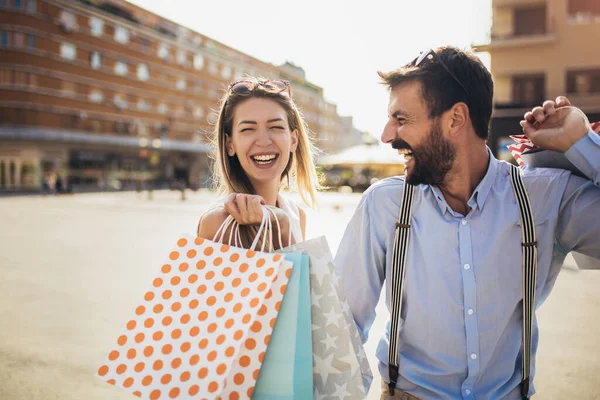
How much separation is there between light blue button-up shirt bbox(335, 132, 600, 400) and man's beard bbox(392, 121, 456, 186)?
0.19 ft

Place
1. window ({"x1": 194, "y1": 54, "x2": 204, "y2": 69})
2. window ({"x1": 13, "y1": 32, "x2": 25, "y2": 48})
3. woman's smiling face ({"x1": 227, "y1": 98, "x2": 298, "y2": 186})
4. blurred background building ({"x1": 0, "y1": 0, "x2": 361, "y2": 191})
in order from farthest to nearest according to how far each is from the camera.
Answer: window ({"x1": 194, "y1": 54, "x2": 204, "y2": 69}) < blurred background building ({"x1": 0, "y1": 0, "x2": 361, "y2": 191}) < window ({"x1": 13, "y1": 32, "x2": 25, "y2": 48}) < woman's smiling face ({"x1": 227, "y1": 98, "x2": 298, "y2": 186})

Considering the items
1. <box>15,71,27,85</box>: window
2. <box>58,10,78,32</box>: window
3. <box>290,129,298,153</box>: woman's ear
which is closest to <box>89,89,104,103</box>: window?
<box>58,10,78,32</box>: window

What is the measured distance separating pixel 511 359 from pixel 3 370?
4115 millimetres

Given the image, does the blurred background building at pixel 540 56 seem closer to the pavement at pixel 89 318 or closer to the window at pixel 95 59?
the pavement at pixel 89 318

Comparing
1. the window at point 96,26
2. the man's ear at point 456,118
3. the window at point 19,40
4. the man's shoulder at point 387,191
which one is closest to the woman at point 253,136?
the man's shoulder at point 387,191

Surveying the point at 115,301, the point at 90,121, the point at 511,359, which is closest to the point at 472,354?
the point at 511,359

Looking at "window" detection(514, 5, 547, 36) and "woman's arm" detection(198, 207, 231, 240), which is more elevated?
"window" detection(514, 5, 547, 36)

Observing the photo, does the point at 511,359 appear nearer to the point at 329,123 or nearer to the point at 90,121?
the point at 90,121

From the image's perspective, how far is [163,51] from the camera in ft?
170

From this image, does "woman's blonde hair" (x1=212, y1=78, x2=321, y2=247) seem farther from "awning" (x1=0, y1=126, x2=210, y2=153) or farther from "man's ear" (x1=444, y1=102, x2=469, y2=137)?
"awning" (x1=0, y1=126, x2=210, y2=153)

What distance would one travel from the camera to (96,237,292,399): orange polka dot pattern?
129 cm

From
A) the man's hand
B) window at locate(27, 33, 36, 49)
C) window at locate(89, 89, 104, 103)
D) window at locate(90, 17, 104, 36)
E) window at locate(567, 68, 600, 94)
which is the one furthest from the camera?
window at locate(89, 89, 104, 103)

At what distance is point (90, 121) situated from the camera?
144 ft

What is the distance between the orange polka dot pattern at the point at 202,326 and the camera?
1.29 metres
